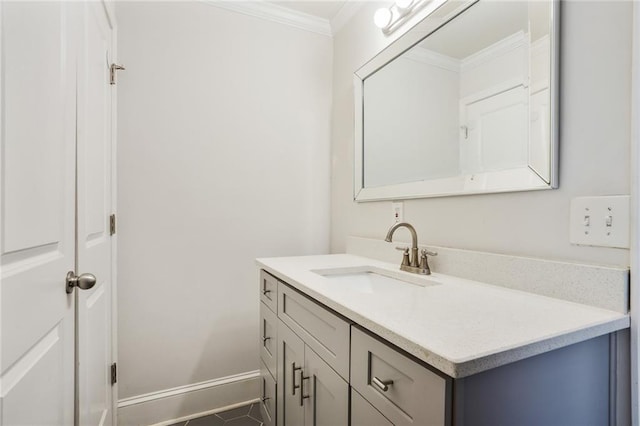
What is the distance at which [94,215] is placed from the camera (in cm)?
118

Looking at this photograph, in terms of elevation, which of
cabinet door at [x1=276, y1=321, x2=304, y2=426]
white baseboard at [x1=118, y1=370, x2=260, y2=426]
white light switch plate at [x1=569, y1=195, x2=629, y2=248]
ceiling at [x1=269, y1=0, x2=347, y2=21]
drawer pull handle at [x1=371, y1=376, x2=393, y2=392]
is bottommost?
white baseboard at [x1=118, y1=370, x2=260, y2=426]

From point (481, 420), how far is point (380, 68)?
4.91 feet

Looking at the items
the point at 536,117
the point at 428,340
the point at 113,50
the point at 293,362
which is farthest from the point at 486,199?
the point at 113,50

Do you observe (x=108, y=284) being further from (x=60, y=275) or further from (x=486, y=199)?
(x=486, y=199)

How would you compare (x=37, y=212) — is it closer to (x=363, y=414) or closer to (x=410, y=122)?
(x=363, y=414)

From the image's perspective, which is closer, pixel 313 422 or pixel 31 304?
pixel 31 304

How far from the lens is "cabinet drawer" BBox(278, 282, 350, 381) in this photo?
84 cm

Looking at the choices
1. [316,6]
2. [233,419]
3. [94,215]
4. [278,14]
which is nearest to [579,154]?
[94,215]

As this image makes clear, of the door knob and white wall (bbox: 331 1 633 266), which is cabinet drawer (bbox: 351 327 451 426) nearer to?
white wall (bbox: 331 1 633 266)

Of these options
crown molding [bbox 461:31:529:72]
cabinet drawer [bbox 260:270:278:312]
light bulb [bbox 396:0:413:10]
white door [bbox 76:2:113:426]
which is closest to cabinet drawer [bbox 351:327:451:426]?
cabinet drawer [bbox 260:270:278:312]

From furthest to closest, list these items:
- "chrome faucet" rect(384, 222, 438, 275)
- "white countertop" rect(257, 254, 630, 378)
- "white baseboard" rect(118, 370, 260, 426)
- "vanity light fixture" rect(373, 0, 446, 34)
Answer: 1. "white baseboard" rect(118, 370, 260, 426)
2. "vanity light fixture" rect(373, 0, 446, 34)
3. "chrome faucet" rect(384, 222, 438, 275)
4. "white countertop" rect(257, 254, 630, 378)

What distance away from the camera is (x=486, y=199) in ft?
3.59

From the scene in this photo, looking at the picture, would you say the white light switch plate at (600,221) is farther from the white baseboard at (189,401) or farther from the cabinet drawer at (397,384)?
the white baseboard at (189,401)

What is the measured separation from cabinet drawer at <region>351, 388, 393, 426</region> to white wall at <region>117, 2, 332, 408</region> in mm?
1220
